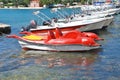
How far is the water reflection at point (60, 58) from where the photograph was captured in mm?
25422

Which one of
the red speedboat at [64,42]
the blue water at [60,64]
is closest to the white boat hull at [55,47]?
the red speedboat at [64,42]

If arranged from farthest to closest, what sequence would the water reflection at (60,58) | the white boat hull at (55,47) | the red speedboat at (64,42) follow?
the white boat hull at (55,47) < the red speedboat at (64,42) < the water reflection at (60,58)

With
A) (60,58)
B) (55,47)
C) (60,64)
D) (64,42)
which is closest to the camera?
(60,64)

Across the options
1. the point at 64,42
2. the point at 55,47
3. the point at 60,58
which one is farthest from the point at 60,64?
the point at 55,47

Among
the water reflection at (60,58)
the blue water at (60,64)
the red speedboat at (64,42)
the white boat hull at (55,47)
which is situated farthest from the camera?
the white boat hull at (55,47)

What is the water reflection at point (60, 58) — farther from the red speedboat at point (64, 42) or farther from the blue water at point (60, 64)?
the red speedboat at point (64, 42)

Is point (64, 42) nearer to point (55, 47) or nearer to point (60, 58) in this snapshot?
point (55, 47)

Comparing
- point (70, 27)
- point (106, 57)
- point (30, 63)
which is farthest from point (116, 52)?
point (70, 27)

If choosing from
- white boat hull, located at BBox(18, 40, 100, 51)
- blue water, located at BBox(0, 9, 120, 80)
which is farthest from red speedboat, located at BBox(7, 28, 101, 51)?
blue water, located at BBox(0, 9, 120, 80)

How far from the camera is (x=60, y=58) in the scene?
27.4m

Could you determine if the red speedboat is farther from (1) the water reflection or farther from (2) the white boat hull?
(1) the water reflection

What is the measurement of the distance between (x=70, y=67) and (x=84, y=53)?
5083 mm

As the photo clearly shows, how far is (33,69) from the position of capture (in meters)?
23.8

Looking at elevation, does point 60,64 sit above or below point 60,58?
above
